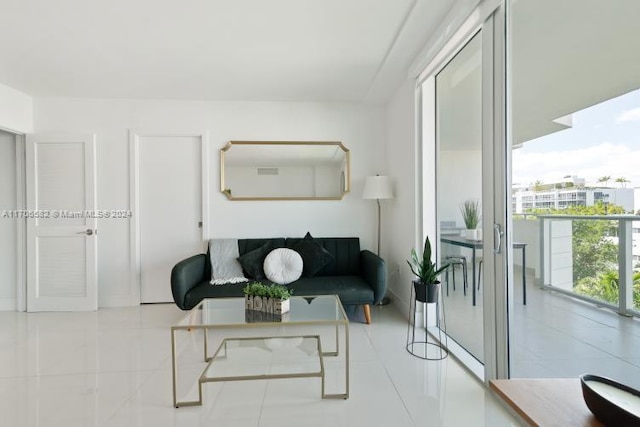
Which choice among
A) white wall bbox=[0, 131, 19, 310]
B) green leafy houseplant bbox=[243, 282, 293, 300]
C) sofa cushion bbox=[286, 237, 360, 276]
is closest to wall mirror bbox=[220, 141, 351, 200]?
A: sofa cushion bbox=[286, 237, 360, 276]

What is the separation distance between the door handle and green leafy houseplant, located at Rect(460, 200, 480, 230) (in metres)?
0.35

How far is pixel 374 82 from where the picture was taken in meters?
3.08

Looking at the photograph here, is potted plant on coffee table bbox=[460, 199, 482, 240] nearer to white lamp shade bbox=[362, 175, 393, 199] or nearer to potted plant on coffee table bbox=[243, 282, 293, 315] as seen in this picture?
white lamp shade bbox=[362, 175, 393, 199]

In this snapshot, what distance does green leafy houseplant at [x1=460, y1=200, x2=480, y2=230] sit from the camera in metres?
2.11

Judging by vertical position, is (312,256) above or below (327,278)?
above

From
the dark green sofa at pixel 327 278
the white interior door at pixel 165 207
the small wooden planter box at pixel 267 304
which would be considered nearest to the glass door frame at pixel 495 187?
the dark green sofa at pixel 327 278

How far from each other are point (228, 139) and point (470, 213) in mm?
2702

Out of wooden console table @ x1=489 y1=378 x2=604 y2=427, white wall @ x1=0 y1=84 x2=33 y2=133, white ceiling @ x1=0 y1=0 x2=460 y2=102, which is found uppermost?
white ceiling @ x1=0 y1=0 x2=460 y2=102

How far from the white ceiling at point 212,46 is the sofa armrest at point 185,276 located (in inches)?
70.4

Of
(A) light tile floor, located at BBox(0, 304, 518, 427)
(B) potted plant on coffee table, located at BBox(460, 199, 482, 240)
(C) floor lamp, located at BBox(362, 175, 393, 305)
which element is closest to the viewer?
(A) light tile floor, located at BBox(0, 304, 518, 427)

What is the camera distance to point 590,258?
1.31m

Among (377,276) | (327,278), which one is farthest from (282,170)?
(377,276)

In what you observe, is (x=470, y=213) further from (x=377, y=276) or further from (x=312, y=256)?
(x=312, y=256)

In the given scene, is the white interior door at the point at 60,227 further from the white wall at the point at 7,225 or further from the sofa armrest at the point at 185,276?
the sofa armrest at the point at 185,276
